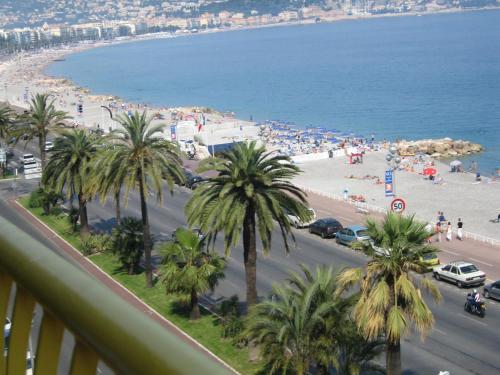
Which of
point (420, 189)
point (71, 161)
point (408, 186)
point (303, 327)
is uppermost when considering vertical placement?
point (303, 327)

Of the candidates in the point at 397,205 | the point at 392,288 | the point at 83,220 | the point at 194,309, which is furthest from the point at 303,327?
the point at 83,220

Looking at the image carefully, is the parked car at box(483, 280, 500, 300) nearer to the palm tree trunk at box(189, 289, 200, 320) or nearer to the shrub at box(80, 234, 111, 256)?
the palm tree trunk at box(189, 289, 200, 320)

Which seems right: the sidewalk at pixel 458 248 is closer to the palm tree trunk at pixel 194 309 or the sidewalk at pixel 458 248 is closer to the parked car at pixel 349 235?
the parked car at pixel 349 235

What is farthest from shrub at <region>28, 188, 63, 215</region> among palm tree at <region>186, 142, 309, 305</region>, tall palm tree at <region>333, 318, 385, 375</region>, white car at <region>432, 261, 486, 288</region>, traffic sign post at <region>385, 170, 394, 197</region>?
tall palm tree at <region>333, 318, 385, 375</region>

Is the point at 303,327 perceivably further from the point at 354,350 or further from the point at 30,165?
the point at 30,165

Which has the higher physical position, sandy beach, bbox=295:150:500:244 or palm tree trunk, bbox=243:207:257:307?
palm tree trunk, bbox=243:207:257:307

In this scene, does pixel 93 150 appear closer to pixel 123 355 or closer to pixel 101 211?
pixel 101 211
